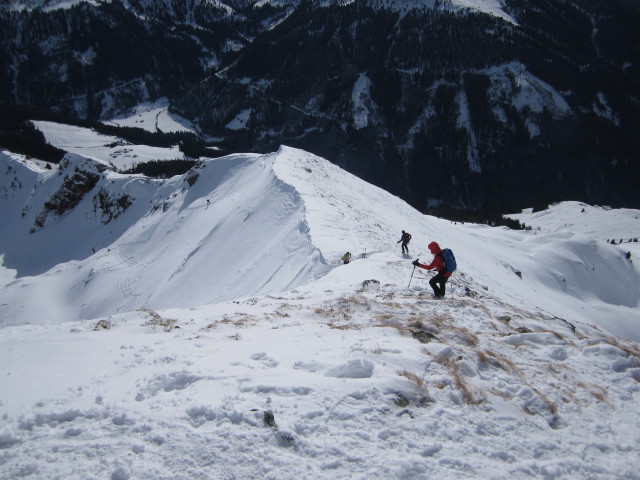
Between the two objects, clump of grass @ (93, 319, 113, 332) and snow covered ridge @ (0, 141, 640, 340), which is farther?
snow covered ridge @ (0, 141, 640, 340)

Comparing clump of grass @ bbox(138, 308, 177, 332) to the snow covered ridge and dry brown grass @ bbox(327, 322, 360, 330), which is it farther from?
the snow covered ridge

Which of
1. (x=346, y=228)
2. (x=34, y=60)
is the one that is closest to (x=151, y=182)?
(x=346, y=228)

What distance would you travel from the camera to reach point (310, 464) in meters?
4.01

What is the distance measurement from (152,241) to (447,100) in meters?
98.8

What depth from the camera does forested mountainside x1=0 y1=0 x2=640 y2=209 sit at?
104 meters

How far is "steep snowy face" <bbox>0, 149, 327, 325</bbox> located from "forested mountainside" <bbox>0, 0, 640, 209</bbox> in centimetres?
7250

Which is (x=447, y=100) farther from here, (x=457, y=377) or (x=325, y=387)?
(x=325, y=387)

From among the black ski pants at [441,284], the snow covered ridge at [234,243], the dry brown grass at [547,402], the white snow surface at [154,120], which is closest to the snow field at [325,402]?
the dry brown grass at [547,402]

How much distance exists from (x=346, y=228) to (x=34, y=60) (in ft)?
659

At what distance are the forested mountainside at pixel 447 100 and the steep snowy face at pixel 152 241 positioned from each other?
72.5 m

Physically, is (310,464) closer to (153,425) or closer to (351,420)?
(351,420)

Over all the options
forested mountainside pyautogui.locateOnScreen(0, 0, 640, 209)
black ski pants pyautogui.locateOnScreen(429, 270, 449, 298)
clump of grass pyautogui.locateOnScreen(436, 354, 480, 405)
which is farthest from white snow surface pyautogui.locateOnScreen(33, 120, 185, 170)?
clump of grass pyautogui.locateOnScreen(436, 354, 480, 405)

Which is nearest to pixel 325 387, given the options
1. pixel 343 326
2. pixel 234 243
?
pixel 343 326

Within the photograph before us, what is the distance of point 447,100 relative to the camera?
10919cm
